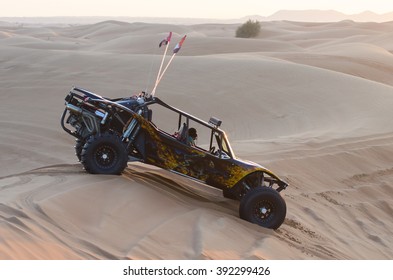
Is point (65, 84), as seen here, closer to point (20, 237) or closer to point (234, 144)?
point (234, 144)

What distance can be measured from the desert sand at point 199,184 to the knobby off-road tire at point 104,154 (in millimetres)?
229

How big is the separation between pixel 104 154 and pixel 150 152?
2.05 feet

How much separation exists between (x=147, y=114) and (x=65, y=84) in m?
15.4

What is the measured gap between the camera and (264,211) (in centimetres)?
928

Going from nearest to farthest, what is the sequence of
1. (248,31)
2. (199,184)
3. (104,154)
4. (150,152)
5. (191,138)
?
(104,154) → (150,152) → (191,138) → (199,184) → (248,31)

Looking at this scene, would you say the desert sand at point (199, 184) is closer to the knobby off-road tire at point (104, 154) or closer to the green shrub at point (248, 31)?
the knobby off-road tire at point (104, 154)

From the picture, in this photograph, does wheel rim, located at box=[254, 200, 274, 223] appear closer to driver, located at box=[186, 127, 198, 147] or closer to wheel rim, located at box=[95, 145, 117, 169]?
driver, located at box=[186, 127, 198, 147]

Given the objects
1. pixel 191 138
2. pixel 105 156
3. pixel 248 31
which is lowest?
pixel 248 31

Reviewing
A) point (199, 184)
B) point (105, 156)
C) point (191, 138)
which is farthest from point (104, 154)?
point (199, 184)

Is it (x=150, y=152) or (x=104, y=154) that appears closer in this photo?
(x=104, y=154)

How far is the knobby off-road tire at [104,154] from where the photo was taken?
912 centimetres

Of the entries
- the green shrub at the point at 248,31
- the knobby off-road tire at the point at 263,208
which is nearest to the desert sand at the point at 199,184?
the knobby off-road tire at the point at 263,208

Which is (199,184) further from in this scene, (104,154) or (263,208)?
(104,154)

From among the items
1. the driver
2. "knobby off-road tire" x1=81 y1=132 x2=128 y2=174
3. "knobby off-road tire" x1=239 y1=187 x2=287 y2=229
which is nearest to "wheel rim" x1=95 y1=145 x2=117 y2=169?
"knobby off-road tire" x1=81 y1=132 x2=128 y2=174
